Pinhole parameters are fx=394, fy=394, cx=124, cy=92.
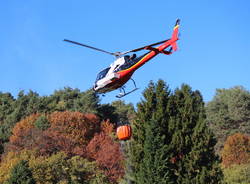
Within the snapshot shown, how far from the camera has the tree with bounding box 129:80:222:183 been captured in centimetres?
1898

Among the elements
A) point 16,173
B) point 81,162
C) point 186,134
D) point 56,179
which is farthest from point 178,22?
point 81,162

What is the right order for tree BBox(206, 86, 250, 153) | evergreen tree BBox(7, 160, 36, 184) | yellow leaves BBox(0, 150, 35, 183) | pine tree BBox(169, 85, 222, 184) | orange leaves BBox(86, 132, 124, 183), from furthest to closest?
→ tree BBox(206, 86, 250, 153) → orange leaves BBox(86, 132, 124, 183) → yellow leaves BBox(0, 150, 35, 183) → evergreen tree BBox(7, 160, 36, 184) → pine tree BBox(169, 85, 222, 184)

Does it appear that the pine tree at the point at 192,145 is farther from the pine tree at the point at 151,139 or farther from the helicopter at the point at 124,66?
the helicopter at the point at 124,66

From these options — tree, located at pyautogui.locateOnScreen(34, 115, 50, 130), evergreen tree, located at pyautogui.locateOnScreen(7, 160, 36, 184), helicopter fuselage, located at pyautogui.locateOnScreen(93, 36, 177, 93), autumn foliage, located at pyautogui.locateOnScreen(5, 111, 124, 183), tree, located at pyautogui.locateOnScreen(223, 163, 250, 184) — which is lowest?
tree, located at pyautogui.locateOnScreen(223, 163, 250, 184)

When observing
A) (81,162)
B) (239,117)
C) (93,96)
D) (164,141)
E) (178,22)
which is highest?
(93,96)

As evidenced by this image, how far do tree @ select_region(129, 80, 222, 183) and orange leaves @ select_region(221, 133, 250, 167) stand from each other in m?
16.5

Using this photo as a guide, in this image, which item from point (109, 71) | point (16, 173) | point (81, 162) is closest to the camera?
point (109, 71)

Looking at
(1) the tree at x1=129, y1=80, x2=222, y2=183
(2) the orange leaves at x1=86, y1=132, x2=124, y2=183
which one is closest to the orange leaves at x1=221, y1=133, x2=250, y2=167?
(2) the orange leaves at x1=86, y1=132, x2=124, y2=183

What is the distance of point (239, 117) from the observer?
44125 mm

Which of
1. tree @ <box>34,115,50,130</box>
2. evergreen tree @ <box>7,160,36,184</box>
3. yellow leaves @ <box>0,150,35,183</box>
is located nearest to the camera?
evergreen tree @ <box>7,160,36,184</box>

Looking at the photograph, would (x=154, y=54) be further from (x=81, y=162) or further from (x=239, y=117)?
(x=239, y=117)

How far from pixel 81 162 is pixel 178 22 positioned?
16395 millimetres

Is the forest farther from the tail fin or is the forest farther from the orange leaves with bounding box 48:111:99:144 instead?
the tail fin

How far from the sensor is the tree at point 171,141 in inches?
747
